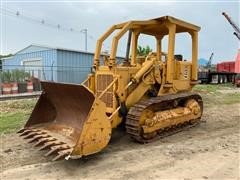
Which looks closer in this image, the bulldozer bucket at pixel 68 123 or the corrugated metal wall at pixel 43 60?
the bulldozer bucket at pixel 68 123

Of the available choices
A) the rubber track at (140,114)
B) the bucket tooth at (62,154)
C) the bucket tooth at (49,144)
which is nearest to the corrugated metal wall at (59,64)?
the rubber track at (140,114)

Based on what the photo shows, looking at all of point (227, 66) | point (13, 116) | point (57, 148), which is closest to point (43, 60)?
point (13, 116)

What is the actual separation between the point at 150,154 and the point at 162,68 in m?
2.22

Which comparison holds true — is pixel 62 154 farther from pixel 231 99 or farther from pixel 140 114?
pixel 231 99

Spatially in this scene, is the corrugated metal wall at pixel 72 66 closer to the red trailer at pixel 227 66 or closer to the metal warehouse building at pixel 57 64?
the metal warehouse building at pixel 57 64

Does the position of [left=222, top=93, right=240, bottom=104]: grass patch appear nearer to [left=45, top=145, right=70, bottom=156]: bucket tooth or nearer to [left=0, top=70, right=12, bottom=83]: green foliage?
[left=45, top=145, right=70, bottom=156]: bucket tooth

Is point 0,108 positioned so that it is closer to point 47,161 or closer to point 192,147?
point 47,161

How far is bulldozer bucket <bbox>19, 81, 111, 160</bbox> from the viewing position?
4.73 meters

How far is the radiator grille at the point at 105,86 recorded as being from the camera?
6.00 metres

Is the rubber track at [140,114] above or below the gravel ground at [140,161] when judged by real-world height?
above

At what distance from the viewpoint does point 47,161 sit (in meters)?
5.02

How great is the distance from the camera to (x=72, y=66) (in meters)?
20.9

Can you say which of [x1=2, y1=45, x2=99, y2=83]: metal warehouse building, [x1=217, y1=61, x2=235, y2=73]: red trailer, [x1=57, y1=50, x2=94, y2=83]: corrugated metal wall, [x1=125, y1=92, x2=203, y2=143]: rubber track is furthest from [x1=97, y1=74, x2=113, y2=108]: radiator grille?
[x1=217, y1=61, x2=235, y2=73]: red trailer

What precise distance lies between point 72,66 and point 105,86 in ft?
49.2
